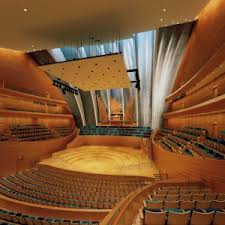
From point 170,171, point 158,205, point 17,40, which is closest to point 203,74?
point 170,171

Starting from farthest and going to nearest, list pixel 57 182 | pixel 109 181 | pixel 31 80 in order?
pixel 31 80 → pixel 109 181 → pixel 57 182

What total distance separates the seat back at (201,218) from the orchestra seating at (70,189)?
280 centimetres

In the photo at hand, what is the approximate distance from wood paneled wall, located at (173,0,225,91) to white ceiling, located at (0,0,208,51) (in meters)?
1.02

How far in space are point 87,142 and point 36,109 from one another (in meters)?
4.47

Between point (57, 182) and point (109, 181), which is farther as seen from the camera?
point (109, 181)

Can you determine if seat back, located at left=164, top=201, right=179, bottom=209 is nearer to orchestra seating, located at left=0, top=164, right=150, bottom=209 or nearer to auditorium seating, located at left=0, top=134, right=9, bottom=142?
orchestra seating, located at left=0, top=164, right=150, bottom=209

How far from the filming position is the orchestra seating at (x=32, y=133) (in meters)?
9.93

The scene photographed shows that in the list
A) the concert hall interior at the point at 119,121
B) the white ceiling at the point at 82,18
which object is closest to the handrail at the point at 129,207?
the concert hall interior at the point at 119,121

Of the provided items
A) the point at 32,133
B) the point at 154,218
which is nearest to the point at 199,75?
the point at 154,218

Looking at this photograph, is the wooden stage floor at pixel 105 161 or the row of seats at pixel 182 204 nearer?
the row of seats at pixel 182 204

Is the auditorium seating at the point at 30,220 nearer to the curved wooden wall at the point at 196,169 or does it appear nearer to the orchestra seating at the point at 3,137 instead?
the curved wooden wall at the point at 196,169

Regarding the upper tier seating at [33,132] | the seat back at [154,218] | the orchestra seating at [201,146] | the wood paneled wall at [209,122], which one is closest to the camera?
the seat back at [154,218]

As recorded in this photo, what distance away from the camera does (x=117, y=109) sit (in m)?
17.4

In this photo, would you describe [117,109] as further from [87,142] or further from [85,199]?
[85,199]
